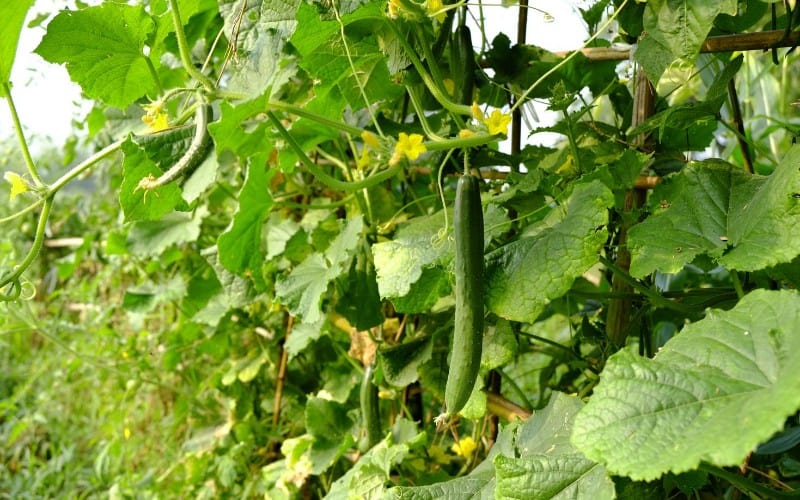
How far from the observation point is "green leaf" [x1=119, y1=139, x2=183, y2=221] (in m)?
0.78

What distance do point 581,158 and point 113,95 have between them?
580 millimetres

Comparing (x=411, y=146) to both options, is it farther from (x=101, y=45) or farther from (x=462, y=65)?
(x=101, y=45)

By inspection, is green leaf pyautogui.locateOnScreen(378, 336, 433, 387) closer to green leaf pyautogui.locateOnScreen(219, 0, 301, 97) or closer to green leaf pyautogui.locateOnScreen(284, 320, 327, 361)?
green leaf pyautogui.locateOnScreen(284, 320, 327, 361)

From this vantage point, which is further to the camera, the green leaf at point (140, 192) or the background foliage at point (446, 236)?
the green leaf at point (140, 192)

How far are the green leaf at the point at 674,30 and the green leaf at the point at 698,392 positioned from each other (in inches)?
8.4

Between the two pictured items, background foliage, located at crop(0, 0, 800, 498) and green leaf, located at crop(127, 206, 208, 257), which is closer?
background foliage, located at crop(0, 0, 800, 498)

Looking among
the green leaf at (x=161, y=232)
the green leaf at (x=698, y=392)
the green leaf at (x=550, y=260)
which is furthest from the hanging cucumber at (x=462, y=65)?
the green leaf at (x=161, y=232)

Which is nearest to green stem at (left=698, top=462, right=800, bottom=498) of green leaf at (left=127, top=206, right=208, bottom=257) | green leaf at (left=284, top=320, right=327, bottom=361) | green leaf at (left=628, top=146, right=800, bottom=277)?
green leaf at (left=628, top=146, right=800, bottom=277)

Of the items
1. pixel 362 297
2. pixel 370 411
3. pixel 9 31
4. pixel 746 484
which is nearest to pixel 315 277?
pixel 362 297

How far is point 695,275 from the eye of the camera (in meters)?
1.37

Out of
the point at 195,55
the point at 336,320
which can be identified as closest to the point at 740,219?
the point at 336,320

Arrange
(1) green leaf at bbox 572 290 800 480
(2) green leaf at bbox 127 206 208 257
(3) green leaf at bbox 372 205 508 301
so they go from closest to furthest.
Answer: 1. (1) green leaf at bbox 572 290 800 480
2. (3) green leaf at bbox 372 205 508 301
3. (2) green leaf at bbox 127 206 208 257

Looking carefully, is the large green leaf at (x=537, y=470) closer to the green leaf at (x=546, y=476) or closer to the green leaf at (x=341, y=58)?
the green leaf at (x=546, y=476)

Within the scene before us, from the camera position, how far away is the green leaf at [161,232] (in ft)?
4.28
